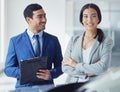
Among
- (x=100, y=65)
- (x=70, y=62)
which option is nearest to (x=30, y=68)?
(x=70, y=62)

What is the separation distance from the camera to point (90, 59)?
3049 millimetres

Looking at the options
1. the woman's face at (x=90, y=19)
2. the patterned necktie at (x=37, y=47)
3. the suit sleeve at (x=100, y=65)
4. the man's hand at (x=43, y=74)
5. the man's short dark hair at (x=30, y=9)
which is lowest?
the man's hand at (x=43, y=74)

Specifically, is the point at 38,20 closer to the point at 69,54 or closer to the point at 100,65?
the point at 69,54

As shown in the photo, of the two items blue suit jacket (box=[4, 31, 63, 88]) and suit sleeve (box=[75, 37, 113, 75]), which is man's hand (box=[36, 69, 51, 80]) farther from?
suit sleeve (box=[75, 37, 113, 75])

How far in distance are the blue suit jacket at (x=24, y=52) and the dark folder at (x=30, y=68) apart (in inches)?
2.1

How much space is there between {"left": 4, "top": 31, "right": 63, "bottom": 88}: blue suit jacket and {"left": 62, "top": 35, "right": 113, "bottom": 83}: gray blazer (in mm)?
139

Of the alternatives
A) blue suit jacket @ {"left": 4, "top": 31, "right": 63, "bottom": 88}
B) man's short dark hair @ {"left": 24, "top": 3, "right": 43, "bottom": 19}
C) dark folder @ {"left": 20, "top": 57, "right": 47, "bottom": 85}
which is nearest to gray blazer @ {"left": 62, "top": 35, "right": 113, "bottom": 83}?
blue suit jacket @ {"left": 4, "top": 31, "right": 63, "bottom": 88}

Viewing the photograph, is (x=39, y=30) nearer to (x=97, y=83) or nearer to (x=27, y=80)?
(x=27, y=80)

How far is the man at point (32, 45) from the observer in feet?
10.0

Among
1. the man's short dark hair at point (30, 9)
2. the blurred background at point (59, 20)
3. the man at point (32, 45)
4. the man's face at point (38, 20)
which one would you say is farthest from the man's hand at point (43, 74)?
the man's short dark hair at point (30, 9)

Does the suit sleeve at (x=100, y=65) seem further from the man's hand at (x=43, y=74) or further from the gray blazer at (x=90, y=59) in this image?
the man's hand at (x=43, y=74)

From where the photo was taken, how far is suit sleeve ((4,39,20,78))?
120 inches

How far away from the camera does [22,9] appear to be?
10.2 feet

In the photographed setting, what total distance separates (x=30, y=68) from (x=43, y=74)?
195 mm
